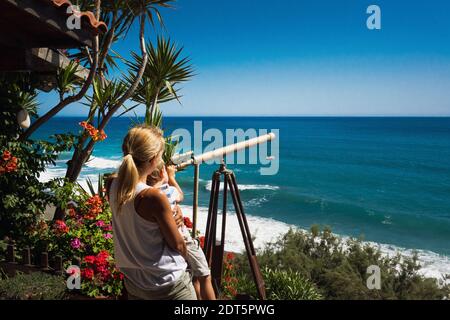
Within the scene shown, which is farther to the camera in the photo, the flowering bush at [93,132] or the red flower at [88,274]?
the flowering bush at [93,132]

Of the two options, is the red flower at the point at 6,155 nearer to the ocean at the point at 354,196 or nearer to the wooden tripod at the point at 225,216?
the ocean at the point at 354,196

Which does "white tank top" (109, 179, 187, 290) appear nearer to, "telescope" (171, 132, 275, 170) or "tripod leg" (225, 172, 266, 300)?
"telescope" (171, 132, 275, 170)

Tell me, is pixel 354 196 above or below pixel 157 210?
below

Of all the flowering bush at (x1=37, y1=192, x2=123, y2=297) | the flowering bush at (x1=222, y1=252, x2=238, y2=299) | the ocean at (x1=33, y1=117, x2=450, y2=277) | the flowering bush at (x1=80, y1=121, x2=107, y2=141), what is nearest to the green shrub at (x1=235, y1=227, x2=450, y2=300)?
the flowering bush at (x1=222, y1=252, x2=238, y2=299)

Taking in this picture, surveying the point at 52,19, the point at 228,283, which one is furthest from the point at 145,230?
the point at 228,283

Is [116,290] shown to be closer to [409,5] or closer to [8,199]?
[8,199]

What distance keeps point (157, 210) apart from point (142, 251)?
0.19 m

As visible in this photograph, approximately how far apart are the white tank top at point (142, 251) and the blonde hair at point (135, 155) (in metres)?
0.03

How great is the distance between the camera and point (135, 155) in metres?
1.27

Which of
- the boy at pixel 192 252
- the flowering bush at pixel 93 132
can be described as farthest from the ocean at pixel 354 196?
the boy at pixel 192 252

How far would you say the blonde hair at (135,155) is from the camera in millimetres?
1217

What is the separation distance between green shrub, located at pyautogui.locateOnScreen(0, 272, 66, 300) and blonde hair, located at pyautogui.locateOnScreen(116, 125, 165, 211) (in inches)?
65.3

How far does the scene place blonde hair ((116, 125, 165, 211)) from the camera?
122 cm

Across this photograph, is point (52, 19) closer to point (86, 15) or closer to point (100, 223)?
point (86, 15)
